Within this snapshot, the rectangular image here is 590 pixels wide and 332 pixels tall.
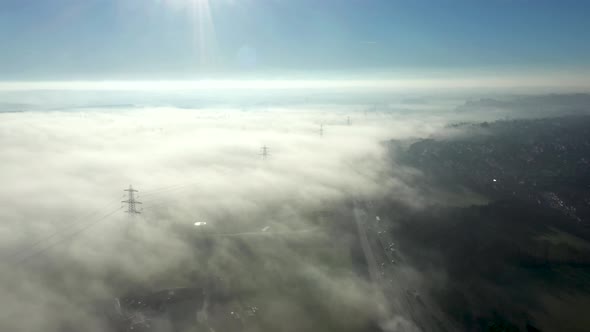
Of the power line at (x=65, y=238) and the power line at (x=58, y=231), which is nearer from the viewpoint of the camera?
the power line at (x=65, y=238)

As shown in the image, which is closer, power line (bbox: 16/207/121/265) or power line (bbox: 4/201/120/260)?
power line (bbox: 16/207/121/265)

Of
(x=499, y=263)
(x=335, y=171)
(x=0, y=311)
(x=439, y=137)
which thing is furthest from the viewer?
(x=439, y=137)

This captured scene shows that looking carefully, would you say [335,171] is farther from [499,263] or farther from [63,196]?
[63,196]

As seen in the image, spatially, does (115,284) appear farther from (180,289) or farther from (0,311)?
(0,311)

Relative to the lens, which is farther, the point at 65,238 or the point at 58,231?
the point at 58,231


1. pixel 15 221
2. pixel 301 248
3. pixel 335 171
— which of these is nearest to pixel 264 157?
pixel 335 171

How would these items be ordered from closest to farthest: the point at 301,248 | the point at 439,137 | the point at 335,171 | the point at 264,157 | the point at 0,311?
the point at 0,311 → the point at 301,248 → the point at 335,171 → the point at 264,157 → the point at 439,137

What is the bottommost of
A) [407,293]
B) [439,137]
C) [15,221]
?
[407,293]

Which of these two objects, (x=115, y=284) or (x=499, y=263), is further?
(x=499, y=263)

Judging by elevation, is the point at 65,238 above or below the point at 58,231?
below

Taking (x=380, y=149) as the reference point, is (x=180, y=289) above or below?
below
